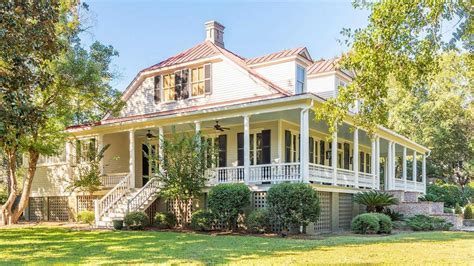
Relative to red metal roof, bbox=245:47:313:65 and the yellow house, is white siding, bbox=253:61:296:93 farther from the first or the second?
red metal roof, bbox=245:47:313:65

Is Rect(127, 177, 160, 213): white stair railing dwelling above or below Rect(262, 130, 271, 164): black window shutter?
below

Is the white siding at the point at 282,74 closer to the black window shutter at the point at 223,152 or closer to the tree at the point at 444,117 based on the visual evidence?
the black window shutter at the point at 223,152

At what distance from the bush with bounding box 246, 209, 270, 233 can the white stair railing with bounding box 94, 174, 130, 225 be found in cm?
633

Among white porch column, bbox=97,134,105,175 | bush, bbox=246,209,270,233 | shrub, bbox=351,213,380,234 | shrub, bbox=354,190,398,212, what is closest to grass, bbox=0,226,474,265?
bush, bbox=246,209,270,233

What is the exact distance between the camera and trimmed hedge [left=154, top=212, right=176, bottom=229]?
17.5 m

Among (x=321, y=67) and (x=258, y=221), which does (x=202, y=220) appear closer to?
(x=258, y=221)

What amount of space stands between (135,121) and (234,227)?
6.85m

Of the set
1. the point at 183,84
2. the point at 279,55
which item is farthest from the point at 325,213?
the point at 183,84

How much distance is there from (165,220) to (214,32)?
9.93 metres

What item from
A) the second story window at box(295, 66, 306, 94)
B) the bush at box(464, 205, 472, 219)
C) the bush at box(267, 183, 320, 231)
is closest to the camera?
the bush at box(267, 183, 320, 231)

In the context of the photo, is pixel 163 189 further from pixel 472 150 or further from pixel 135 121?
pixel 472 150

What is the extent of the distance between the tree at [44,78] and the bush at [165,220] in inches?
214

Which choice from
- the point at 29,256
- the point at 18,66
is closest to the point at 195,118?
the point at 18,66

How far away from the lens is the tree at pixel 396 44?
9148mm
